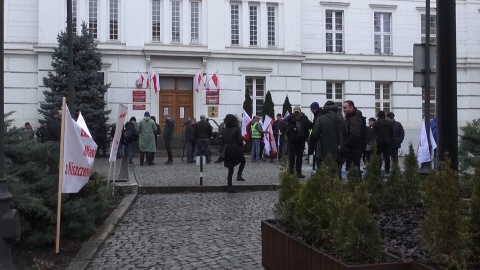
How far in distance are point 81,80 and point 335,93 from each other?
1411 cm

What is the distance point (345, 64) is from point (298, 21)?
12.1 ft

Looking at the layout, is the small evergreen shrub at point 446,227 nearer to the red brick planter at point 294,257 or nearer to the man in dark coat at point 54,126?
the red brick planter at point 294,257

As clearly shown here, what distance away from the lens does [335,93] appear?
35219 millimetres

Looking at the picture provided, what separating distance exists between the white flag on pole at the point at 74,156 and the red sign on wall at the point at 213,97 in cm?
2369

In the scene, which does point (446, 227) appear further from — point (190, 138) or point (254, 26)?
point (254, 26)

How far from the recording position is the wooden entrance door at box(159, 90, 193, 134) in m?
32.6

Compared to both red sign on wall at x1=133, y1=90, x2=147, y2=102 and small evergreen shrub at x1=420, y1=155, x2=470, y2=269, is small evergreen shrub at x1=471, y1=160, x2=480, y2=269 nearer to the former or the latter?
small evergreen shrub at x1=420, y1=155, x2=470, y2=269

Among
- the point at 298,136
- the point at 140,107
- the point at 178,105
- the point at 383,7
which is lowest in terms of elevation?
the point at 298,136

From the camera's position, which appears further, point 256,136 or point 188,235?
point 256,136

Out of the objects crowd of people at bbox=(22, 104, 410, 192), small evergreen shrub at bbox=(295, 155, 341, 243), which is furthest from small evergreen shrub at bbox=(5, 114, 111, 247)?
small evergreen shrub at bbox=(295, 155, 341, 243)

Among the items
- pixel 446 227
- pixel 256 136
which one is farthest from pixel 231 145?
pixel 446 227

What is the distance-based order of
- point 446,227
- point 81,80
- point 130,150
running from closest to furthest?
point 446,227
point 130,150
point 81,80

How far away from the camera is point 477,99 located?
3638 cm

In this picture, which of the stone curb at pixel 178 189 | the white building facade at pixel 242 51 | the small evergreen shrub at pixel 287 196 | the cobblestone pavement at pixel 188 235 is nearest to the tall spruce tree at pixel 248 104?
the white building facade at pixel 242 51
